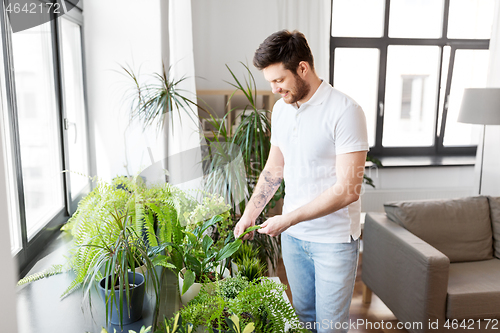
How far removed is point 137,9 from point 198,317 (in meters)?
1.83

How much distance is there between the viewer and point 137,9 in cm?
222

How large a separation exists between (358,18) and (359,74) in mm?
547

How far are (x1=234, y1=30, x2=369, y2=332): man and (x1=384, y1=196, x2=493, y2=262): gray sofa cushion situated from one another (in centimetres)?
109

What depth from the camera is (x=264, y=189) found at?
1.69 meters

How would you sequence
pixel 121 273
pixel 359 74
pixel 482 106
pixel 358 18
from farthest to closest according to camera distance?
pixel 359 74 < pixel 358 18 < pixel 482 106 < pixel 121 273

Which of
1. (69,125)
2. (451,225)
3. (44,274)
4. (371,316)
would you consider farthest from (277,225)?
(451,225)

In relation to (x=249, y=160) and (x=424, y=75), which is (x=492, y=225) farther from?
(x=424, y=75)

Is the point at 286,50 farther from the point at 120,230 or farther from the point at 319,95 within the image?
the point at 120,230

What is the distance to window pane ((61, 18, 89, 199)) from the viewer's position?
6.76 ft

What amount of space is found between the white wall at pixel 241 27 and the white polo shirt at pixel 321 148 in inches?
82.0

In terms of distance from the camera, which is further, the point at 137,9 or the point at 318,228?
the point at 137,9

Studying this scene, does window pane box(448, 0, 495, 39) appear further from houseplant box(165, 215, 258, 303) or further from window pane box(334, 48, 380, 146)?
houseplant box(165, 215, 258, 303)

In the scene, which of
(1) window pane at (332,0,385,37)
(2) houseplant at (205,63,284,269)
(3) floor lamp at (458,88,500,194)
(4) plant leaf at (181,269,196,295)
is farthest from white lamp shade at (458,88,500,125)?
(4) plant leaf at (181,269,196,295)

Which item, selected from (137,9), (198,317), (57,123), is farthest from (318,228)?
(137,9)
